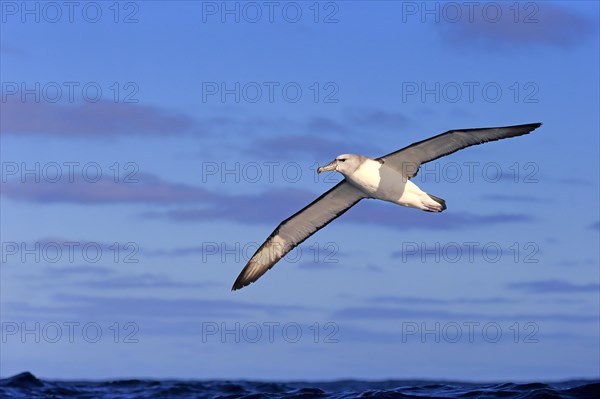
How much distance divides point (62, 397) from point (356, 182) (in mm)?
12499

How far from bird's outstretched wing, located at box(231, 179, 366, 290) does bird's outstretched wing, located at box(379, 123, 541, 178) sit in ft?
5.03

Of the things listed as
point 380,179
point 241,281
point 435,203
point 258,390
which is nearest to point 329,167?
point 380,179

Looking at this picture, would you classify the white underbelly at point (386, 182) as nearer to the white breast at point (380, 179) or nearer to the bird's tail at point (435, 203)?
the white breast at point (380, 179)

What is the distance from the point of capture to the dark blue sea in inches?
789

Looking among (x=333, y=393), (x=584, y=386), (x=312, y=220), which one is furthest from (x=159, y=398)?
(x=584, y=386)

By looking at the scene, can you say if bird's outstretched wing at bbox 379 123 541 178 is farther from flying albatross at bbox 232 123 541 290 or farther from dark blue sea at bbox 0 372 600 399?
dark blue sea at bbox 0 372 600 399

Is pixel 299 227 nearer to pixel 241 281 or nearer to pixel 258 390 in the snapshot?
pixel 241 281

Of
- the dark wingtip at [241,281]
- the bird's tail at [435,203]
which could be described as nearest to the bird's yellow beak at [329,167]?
the bird's tail at [435,203]

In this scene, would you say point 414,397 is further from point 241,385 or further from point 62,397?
point 62,397

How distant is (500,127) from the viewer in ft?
58.5

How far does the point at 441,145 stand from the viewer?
59.9ft

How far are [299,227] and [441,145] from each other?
175 inches

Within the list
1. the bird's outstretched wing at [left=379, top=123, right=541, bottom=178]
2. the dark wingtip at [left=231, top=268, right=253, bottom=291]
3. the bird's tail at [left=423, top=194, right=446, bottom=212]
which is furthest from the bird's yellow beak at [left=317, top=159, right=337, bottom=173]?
the dark wingtip at [left=231, top=268, right=253, bottom=291]

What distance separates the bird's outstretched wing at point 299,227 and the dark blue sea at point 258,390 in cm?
326
